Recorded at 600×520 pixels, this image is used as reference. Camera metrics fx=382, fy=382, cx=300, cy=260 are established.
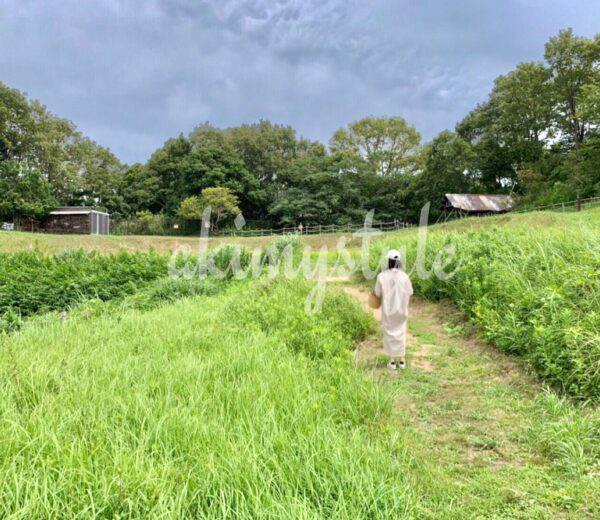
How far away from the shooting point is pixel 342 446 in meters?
2.08

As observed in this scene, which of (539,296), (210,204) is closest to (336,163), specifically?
(210,204)

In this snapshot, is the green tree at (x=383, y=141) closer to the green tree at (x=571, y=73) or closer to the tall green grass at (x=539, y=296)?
the green tree at (x=571, y=73)

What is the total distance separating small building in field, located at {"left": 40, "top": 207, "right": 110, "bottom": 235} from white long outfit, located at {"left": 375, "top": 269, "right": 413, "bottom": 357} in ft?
100

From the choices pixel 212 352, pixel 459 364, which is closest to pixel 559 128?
pixel 459 364

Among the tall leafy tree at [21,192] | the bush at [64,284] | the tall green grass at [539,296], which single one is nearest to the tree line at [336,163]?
the tall leafy tree at [21,192]

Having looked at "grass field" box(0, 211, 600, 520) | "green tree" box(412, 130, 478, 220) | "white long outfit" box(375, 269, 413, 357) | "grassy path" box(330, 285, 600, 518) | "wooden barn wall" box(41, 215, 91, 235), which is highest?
"green tree" box(412, 130, 478, 220)

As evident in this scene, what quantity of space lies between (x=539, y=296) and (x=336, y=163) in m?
34.1

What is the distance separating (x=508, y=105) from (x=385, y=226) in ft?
46.8

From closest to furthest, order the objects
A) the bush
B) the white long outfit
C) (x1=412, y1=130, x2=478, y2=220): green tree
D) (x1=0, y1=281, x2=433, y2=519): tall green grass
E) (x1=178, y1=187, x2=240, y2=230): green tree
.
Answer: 1. (x1=0, y1=281, x2=433, y2=519): tall green grass
2. the white long outfit
3. the bush
4. (x1=412, y1=130, x2=478, y2=220): green tree
5. (x1=178, y1=187, x2=240, y2=230): green tree

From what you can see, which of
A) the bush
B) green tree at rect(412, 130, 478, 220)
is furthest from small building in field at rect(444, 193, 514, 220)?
the bush

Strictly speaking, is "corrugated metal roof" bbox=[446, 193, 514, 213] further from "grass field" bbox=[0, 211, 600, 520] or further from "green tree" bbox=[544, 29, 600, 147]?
"grass field" bbox=[0, 211, 600, 520]

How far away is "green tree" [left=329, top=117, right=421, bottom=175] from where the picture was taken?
42781mm

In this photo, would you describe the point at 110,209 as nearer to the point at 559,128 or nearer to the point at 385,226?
the point at 385,226

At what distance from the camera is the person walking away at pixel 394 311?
4434mm
